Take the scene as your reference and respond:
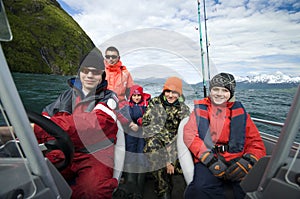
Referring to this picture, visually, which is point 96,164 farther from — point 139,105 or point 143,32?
point 139,105

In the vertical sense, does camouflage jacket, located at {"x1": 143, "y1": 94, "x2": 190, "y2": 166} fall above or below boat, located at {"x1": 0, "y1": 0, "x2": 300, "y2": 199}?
below

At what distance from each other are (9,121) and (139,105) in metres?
2.87

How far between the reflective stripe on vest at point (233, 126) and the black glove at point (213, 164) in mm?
157

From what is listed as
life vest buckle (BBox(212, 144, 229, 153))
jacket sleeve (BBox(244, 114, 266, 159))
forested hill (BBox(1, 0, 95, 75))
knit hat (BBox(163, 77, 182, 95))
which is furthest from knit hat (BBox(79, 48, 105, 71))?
forested hill (BBox(1, 0, 95, 75))

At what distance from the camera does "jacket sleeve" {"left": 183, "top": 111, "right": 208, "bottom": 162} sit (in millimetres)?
1884

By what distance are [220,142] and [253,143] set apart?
300 millimetres

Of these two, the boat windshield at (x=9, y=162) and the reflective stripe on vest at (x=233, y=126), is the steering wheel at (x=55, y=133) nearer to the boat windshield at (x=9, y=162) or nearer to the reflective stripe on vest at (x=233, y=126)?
the boat windshield at (x=9, y=162)

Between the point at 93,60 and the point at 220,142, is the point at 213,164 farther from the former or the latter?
the point at 93,60

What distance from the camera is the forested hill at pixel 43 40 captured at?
104ft

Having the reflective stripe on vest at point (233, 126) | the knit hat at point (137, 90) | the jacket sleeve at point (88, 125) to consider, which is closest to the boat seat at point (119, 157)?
the jacket sleeve at point (88, 125)

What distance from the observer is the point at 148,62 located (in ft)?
6.44

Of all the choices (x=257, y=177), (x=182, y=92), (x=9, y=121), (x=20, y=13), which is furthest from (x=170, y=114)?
(x=20, y=13)

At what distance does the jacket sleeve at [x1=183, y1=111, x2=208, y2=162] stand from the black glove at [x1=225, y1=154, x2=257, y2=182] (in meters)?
0.27

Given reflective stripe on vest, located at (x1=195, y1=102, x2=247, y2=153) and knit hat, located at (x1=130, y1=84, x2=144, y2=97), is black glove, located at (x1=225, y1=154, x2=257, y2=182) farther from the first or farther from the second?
knit hat, located at (x1=130, y1=84, x2=144, y2=97)
